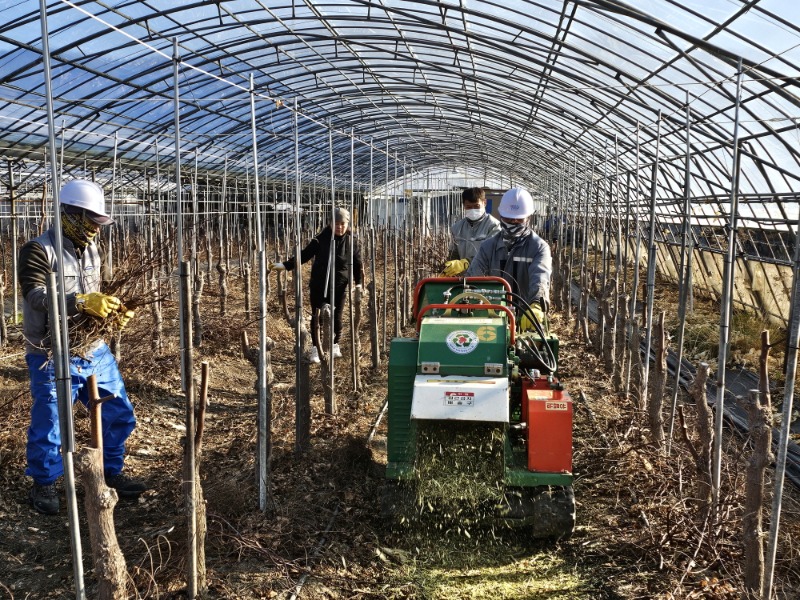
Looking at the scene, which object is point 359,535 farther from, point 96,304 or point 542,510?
point 96,304

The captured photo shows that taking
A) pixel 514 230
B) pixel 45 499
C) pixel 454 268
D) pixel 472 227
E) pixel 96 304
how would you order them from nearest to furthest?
pixel 96 304 < pixel 45 499 < pixel 514 230 < pixel 454 268 < pixel 472 227

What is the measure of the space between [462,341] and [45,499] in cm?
243

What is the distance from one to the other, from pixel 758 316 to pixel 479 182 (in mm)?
21882

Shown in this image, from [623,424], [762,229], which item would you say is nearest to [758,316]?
[762,229]

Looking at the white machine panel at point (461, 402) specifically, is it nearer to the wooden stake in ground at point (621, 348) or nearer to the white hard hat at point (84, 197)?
the white hard hat at point (84, 197)

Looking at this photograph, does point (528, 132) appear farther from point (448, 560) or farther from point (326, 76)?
point (448, 560)

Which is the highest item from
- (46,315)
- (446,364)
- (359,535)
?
(46,315)

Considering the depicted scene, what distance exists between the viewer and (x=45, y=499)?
12.8 ft

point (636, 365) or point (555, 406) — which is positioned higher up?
point (555, 406)

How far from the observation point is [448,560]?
3760 mm

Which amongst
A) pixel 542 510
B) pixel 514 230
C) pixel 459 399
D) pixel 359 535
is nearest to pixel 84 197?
pixel 459 399

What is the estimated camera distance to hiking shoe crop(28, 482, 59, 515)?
388 centimetres

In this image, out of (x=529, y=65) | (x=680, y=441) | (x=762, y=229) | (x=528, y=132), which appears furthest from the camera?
(x=528, y=132)

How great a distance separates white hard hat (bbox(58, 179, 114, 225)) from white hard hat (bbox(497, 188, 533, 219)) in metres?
2.47
